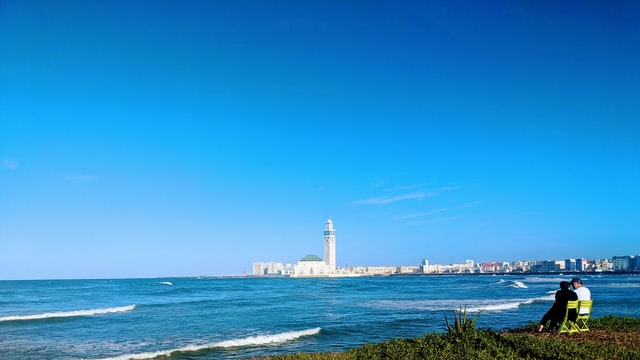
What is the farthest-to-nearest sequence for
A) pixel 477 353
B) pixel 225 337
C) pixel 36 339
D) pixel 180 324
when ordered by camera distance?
pixel 180 324 → pixel 36 339 → pixel 225 337 → pixel 477 353

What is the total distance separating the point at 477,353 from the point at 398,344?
5.54 feet

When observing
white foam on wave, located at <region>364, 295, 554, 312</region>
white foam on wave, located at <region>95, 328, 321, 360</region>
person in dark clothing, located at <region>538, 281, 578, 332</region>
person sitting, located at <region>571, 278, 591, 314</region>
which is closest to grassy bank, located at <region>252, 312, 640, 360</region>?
person in dark clothing, located at <region>538, 281, 578, 332</region>

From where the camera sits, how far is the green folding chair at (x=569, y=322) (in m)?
11.2

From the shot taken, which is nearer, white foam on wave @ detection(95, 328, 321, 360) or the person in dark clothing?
the person in dark clothing

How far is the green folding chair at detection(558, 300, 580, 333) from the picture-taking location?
441 inches

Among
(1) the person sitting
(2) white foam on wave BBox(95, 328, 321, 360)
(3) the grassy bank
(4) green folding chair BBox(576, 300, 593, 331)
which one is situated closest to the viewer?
(3) the grassy bank

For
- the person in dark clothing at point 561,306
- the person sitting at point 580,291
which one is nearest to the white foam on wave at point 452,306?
the person sitting at point 580,291

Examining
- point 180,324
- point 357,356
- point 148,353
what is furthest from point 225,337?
point 357,356

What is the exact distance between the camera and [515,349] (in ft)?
28.9

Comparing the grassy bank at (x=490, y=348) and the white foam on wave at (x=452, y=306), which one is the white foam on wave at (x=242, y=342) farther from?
the white foam on wave at (x=452, y=306)

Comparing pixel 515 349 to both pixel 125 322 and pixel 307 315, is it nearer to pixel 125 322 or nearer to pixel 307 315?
pixel 307 315

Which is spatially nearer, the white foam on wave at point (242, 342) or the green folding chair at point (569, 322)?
the green folding chair at point (569, 322)

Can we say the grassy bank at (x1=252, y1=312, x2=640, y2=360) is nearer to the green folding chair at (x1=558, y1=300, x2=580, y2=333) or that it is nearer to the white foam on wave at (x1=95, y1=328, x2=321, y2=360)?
the green folding chair at (x1=558, y1=300, x2=580, y2=333)

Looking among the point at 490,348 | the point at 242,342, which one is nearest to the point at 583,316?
the point at 490,348
